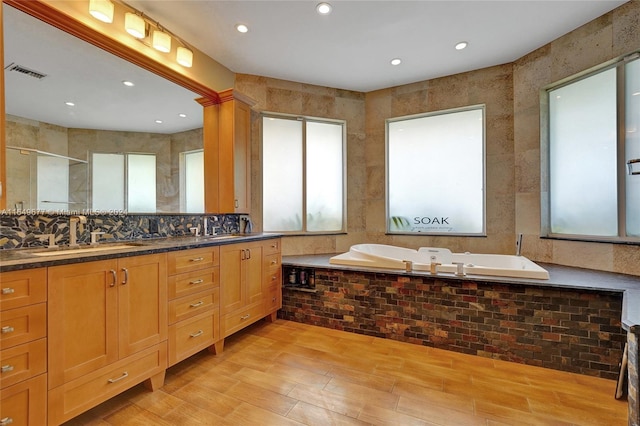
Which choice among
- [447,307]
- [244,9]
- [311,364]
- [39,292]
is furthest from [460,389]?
[244,9]

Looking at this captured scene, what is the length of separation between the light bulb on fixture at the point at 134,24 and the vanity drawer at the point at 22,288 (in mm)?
1877

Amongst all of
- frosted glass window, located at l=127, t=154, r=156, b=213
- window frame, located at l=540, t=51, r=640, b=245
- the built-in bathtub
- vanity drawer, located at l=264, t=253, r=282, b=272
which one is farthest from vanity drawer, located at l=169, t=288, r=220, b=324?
window frame, located at l=540, t=51, r=640, b=245

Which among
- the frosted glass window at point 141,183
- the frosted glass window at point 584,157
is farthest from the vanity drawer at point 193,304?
the frosted glass window at point 584,157

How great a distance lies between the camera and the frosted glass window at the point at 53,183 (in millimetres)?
1666

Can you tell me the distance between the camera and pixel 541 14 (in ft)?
7.53

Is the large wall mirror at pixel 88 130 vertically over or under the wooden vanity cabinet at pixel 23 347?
over

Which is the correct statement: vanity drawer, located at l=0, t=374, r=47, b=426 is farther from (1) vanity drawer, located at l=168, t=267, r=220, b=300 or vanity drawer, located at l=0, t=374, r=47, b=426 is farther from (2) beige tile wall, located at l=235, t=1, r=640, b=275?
(2) beige tile wall, located at l=235, t=1, r=640, b=275

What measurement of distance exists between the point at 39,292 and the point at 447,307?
8.45ft

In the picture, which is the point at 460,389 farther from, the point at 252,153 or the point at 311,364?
the point at 252,153

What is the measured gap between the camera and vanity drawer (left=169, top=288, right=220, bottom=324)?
1.80 m

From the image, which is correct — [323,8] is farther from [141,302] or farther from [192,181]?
[141,302]

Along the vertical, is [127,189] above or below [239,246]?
above

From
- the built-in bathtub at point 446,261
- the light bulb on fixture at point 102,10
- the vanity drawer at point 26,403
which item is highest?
the light bulb on fixture at point 102,10

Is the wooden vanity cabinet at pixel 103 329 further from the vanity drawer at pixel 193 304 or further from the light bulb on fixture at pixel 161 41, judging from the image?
the light bulb on fixture at pixel 161 41
